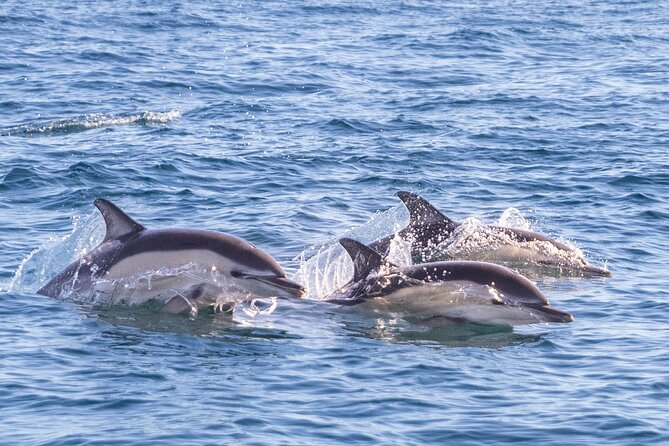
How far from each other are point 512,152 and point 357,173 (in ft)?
11.4

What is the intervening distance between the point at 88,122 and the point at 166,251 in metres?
13.0

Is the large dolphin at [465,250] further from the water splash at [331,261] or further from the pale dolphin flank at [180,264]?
the pale dolphin flank at [180,264]

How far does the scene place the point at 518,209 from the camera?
22.5 m

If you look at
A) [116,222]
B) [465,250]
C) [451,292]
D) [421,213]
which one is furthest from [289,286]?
[465,250]

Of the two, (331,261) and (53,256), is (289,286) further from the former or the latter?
(53,256)

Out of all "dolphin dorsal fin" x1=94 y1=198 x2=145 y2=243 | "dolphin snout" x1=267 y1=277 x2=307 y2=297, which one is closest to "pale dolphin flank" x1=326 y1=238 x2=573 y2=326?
"dolphin snout" x1=267 y1=277 x2=307 y2=297

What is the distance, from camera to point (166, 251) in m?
16.5

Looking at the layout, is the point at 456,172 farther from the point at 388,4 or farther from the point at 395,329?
the point at 388,4

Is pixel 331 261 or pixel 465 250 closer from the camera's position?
pixel 331 261

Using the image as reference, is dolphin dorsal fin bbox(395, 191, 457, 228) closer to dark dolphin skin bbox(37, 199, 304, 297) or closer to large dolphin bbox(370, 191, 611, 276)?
large dolphin bbox(370, 191, 611, 276)

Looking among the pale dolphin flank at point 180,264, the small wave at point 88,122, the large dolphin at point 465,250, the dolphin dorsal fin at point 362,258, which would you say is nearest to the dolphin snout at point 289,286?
the pale dolphin flank at point 180,264

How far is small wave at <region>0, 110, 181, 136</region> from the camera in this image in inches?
1102

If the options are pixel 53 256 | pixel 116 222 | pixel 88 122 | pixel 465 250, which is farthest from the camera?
pixel 88 122

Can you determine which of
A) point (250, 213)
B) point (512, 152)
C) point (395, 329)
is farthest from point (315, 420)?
point (512, 152)
